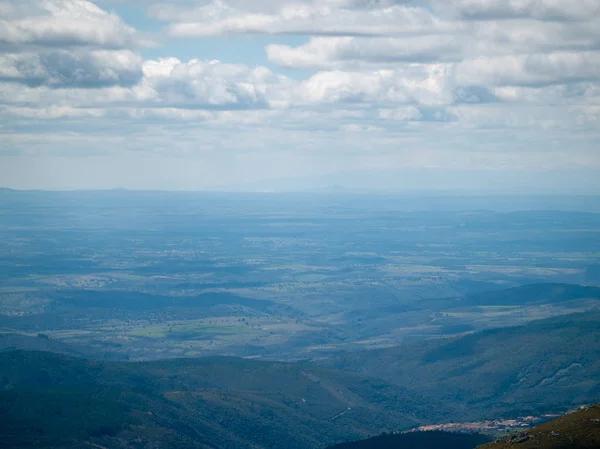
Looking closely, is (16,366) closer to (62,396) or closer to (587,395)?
(62,396)

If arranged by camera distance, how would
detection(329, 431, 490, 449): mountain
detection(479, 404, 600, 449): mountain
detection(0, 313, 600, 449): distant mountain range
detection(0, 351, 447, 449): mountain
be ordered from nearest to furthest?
1. detection(479, 404, 600, 449): mountain
2. detection(329, 431, 490, 449): mountain
3. detection(0, 351, 447, 449): mountain
4. detection(0, 313, 600, 449): distant mountain range

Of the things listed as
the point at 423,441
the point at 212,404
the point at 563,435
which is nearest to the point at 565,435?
the point at 563,435

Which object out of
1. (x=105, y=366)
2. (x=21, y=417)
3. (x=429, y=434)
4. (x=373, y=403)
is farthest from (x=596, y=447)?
(x=105, y=366)

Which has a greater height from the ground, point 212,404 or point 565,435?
point 565,435

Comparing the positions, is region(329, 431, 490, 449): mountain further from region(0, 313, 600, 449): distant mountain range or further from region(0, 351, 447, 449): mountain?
region(0, 351, 447, 449): mountain

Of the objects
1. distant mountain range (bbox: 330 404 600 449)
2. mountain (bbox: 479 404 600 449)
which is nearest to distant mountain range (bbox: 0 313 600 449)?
distant mountain range (bbox: 330 404 600 449)

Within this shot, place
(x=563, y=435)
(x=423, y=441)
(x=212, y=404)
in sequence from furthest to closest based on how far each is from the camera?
(x=212, y=404)
(x=423, y=441)
(x=563, y=435)

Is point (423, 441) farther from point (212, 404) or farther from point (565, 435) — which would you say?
point (212, 404)
